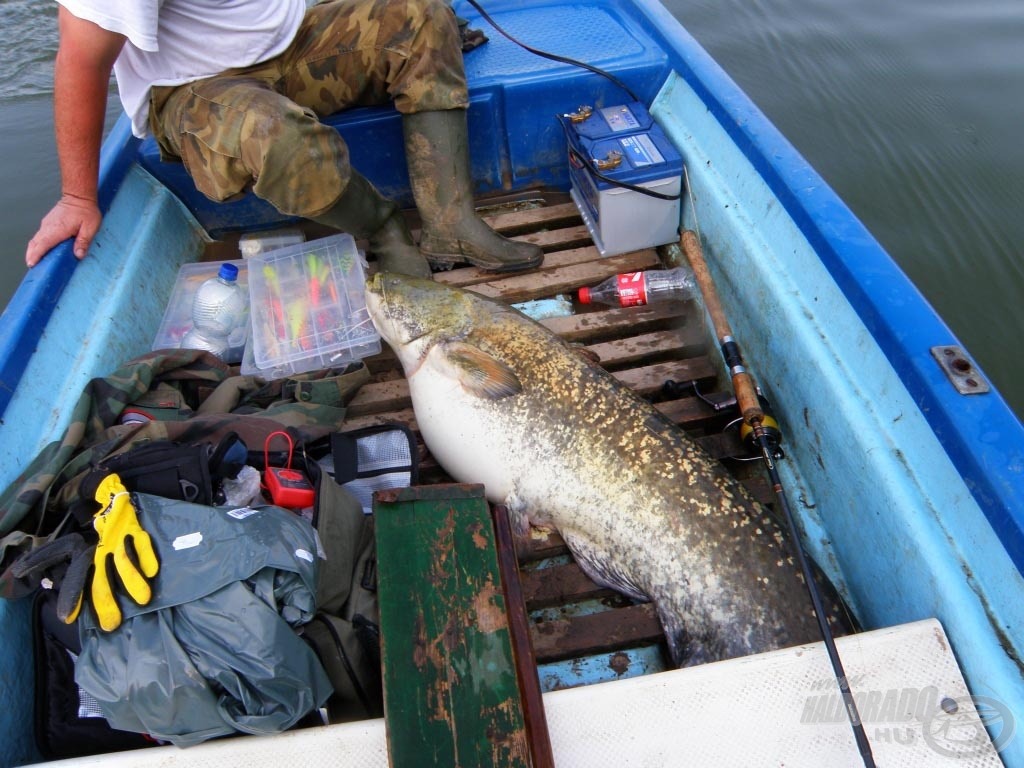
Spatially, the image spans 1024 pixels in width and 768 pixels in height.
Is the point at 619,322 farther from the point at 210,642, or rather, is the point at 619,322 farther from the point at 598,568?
the point at 210,642

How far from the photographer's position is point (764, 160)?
271cm

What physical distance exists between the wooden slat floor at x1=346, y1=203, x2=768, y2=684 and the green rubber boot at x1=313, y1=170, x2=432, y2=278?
0.46 ft

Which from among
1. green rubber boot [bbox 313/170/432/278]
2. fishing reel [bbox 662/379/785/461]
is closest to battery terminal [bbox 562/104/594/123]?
green rubber boot [bbox 313/170/432/278]

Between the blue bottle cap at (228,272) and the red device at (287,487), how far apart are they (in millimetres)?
1396

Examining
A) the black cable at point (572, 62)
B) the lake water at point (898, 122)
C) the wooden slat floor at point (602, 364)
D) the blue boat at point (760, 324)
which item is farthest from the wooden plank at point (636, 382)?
the lake water at point (898, 122)

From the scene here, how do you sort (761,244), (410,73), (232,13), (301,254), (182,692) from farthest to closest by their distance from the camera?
(301,254)
(410,73)
(232,13)
(761,244)
(182,692)

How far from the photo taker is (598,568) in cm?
219

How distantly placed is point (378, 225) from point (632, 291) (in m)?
1.40

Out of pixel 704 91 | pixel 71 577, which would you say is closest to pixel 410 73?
pixel 704 91

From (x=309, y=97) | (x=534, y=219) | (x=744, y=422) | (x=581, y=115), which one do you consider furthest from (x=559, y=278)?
(x=309, y=97)

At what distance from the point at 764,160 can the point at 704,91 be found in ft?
2.43

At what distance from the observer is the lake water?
14.7ft

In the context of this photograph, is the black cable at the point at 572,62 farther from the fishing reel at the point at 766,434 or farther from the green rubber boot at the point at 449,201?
the fishing reel at the point at 766,434

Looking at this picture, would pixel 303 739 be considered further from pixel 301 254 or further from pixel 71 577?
pixel 301 254
